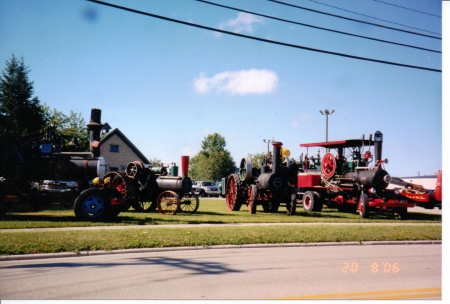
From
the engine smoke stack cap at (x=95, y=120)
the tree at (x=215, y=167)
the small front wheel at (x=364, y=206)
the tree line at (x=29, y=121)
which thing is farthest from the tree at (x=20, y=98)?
the tree at (x=215, y=167)

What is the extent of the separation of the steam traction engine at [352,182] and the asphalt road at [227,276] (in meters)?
7.72

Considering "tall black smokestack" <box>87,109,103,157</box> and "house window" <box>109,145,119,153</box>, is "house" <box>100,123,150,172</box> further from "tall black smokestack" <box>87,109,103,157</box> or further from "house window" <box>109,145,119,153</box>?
"tall black smokestack" <box>87,109,103,157</box>

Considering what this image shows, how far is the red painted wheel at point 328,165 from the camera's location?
1780 centimetres

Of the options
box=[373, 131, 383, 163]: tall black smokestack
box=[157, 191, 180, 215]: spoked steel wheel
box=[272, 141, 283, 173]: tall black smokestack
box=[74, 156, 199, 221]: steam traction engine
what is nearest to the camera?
box=[157, 191, 180, 215]: spoked steel wheel

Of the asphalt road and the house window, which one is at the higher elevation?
the house window

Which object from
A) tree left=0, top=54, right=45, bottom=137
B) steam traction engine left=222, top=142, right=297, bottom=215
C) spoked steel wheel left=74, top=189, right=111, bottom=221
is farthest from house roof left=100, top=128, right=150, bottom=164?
spoked steel wheel left=74, top=189, right=111, bottom=221

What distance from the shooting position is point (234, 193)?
1836 cm

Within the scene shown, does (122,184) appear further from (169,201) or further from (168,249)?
→ (168,249)

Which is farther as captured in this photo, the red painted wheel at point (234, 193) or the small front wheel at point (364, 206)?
the red painted wheel at point (234, 193)

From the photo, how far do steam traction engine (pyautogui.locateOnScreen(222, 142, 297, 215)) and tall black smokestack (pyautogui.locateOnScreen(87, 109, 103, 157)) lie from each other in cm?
662

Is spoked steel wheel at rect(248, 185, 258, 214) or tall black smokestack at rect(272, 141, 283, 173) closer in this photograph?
spoked steel wheel at rect(248, 185, 258, 214)

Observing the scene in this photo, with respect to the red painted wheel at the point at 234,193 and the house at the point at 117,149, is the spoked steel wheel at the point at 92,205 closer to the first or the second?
the red painted wheel at the point at 234,193

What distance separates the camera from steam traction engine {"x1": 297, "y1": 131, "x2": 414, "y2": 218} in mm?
15633
